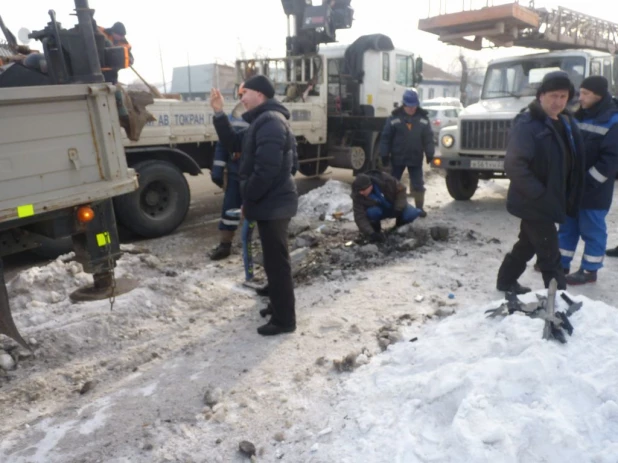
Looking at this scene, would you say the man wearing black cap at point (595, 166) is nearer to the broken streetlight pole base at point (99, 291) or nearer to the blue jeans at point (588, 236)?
the blue jeans at point (588, 236)

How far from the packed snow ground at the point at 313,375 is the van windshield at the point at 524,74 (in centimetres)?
438

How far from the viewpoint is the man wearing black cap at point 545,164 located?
392 cm

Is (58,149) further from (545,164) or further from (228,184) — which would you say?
(545,164)

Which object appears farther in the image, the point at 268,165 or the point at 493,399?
the point at 268,165

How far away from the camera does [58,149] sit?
338cm

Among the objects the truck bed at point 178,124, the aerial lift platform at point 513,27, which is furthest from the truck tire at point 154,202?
the aerial lift platform at point 513,27

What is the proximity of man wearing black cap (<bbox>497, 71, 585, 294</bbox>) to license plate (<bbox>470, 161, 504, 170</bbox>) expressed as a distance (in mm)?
3879

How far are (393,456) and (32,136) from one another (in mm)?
2707

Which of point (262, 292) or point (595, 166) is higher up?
point (595, 166)

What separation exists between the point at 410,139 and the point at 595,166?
10.6 feet

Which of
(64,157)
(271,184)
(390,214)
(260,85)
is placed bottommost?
(390,214)

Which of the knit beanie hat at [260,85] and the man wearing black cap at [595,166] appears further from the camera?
the man wearing black cap at [595,166]

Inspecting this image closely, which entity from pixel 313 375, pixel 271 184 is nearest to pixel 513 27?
pixel 271 184

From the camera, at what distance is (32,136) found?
323cm
